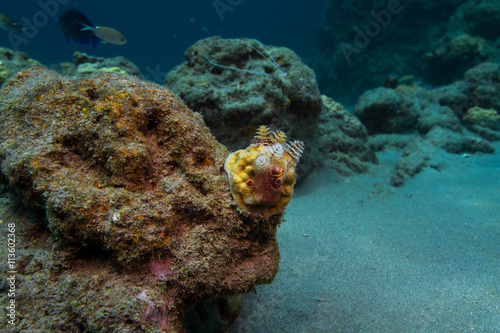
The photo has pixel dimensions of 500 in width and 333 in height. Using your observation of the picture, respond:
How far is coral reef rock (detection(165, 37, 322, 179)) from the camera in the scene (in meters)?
4.48

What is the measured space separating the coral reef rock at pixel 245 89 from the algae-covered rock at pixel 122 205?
2.38 metres

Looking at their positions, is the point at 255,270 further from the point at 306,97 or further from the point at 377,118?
the point at 377,118

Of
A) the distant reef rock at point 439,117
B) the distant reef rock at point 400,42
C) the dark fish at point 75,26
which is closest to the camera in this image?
the dark fish at point 75,26

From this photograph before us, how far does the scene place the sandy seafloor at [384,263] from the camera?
2418 mm

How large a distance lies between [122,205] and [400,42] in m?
22.3

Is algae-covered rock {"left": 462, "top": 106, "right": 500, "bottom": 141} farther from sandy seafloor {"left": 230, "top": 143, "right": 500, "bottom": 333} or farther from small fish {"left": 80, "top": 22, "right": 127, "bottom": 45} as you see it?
small fish {"left": 80, "top": 22, "right": 127, "bottom": 45}

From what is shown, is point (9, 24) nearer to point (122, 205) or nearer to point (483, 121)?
point (122, 205)

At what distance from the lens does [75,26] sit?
6992 mm

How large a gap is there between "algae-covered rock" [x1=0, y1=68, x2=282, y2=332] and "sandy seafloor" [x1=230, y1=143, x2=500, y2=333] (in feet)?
2.98

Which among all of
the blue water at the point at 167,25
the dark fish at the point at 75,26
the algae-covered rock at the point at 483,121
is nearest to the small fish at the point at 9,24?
the dark fish at the point at 75,26

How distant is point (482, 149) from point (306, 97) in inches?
270

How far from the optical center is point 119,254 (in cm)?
150

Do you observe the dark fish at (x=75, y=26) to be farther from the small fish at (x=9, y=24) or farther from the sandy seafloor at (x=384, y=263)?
the sandy seafloor at (x=384, y=263)

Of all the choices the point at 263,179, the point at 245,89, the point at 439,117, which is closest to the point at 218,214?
the point at 263,179
